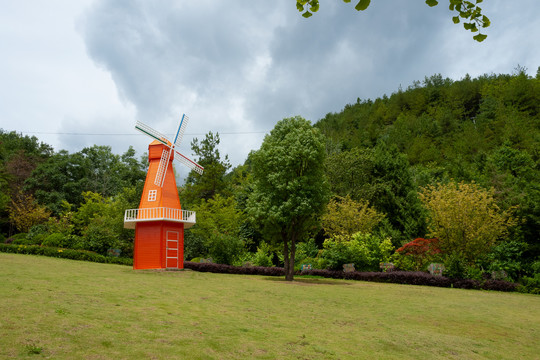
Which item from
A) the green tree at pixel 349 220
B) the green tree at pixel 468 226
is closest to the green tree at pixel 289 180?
the green tree at pixel 468 226

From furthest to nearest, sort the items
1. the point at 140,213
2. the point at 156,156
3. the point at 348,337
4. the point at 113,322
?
1. the point at 156,156
2. the point at 140,213
3. the point at 348,337
4. the point at 113,322

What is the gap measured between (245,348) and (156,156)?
2146 centimetres

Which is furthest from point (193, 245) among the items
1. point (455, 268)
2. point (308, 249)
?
point (455, 268)

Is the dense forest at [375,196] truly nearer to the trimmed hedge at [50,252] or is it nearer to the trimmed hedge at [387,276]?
the trimmed hedge at [387,276]

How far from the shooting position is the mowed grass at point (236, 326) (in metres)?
5.56

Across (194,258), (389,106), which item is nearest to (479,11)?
(194,258)

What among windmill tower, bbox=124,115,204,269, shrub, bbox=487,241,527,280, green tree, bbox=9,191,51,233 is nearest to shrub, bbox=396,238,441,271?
shrub, bbox=487,241,527,280

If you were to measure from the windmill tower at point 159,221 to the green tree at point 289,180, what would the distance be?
18.6 feet

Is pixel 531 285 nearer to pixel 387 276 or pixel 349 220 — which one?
pixel 387 276

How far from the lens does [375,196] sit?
3784 cm

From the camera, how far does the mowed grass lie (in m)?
5.56

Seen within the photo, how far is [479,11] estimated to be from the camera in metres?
4.04

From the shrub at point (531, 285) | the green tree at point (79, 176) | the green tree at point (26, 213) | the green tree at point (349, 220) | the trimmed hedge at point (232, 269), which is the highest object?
the green tree at point (79, 176)

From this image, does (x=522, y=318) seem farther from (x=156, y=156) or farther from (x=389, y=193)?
(x=389, y=193)
